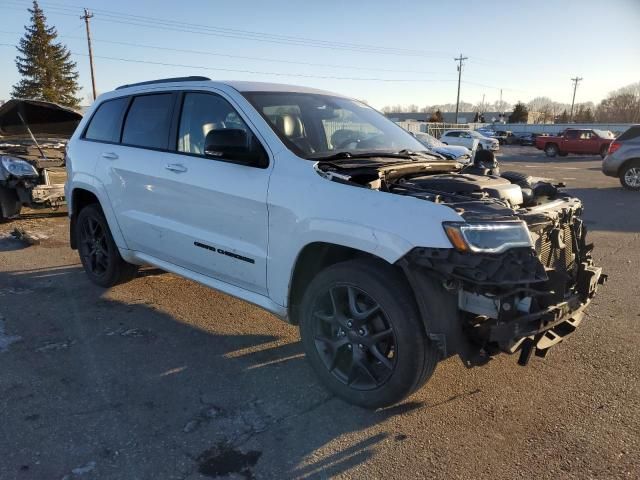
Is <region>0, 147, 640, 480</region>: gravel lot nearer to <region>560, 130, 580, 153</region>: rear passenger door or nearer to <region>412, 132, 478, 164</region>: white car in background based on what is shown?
<region>412, 132, 478, 164</region>: white car in background

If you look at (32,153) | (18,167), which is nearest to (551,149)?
(32,153)

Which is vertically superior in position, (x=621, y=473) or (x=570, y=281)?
(x=570, y=281)

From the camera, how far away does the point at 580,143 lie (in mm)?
30453

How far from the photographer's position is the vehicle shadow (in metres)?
2.62

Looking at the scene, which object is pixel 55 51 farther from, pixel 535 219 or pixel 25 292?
pixel 535 219

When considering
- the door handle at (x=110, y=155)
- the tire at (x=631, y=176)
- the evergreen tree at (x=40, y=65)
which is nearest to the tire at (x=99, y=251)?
the door handle at (x=110, y=155)

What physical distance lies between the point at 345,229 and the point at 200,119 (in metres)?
1.80

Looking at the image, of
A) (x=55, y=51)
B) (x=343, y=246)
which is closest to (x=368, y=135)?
(x=343, y=246)

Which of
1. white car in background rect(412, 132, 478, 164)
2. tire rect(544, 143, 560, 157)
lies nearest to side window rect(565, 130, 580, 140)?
tire rect(544, 143, 560, 157)

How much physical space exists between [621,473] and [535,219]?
1.36m

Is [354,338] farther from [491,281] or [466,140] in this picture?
[466,140]

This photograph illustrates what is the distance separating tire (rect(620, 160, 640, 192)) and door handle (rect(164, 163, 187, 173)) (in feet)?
44.6

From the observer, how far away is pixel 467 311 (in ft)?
8.94

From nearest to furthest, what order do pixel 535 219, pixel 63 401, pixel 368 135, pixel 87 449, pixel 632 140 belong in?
1. pixel 87 449
2. pixel 535 219
3. pixel 63 401
4. pixel 368 135
5. pixel 632 140
